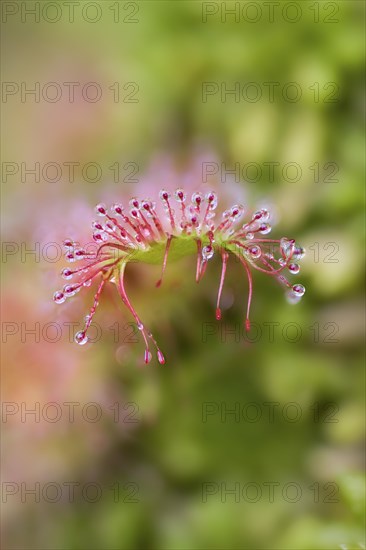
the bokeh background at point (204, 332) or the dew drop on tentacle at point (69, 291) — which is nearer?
the dew drop on tentacle at point (69, 291)

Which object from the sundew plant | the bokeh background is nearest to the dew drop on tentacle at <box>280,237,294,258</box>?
the sundew plant

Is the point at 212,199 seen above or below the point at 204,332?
above

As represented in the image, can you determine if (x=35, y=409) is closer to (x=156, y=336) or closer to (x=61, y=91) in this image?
(x=156, y=336)

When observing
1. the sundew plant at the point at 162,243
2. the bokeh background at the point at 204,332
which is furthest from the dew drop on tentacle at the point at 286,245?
the bokeh background at the point at 204,332

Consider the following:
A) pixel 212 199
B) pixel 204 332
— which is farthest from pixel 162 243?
pixel 204 332

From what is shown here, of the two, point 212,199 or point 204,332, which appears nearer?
point 212,199

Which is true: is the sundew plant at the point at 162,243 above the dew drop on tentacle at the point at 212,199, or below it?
below

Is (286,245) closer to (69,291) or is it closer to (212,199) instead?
(212,199)

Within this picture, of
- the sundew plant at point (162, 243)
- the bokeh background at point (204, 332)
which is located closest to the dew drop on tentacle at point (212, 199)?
the sundew plant at point (162, 243)

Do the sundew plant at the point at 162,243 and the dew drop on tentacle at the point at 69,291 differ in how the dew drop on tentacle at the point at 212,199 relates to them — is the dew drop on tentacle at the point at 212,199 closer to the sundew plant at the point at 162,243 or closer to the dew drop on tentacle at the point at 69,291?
the sundew plant at the point at 162,243
